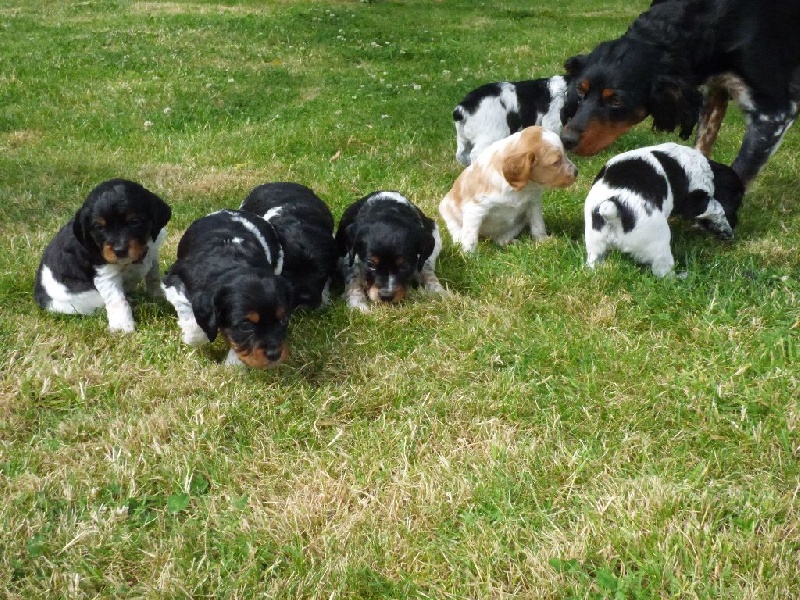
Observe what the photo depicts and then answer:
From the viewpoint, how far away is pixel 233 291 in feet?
12.6

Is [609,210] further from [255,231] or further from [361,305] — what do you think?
[255,231]

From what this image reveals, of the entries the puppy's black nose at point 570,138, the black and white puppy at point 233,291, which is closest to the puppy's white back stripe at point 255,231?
the black and white puppy at point 233,291

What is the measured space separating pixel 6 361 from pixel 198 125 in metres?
5.71

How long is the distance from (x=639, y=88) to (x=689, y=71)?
504mm

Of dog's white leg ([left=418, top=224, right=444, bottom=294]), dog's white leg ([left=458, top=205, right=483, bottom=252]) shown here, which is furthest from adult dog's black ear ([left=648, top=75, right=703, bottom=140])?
dog's white leg ([left=418, top=224, right=444, bottom=294])

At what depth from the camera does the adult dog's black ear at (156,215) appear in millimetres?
4512

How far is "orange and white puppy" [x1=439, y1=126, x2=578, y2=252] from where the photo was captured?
5316 millimetres

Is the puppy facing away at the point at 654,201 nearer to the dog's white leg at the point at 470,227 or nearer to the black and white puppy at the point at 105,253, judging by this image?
the dog's white leg at the point at 470,227

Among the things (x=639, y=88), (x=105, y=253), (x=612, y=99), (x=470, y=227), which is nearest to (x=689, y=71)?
(x=639, y=88)

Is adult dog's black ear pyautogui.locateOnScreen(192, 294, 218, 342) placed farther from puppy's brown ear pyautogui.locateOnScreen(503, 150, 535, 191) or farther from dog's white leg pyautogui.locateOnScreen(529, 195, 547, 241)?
dog's white leg pyautogui.locateOnScreen(529, 195, 547, 241)

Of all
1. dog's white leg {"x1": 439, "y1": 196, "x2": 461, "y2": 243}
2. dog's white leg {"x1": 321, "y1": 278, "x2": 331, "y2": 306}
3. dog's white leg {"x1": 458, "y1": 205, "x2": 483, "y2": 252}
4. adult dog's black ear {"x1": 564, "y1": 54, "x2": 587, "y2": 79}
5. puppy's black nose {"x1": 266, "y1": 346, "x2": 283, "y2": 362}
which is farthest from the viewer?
adult dog's black ear {"x1": 564, "y1": 54, "x2": 587, "y2": 79}

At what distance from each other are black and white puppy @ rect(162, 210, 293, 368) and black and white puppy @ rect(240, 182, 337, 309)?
256 millimetres

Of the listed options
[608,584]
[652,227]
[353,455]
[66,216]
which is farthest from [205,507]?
[66,216]

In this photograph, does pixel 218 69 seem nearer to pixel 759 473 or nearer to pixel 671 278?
pixel 671 278
